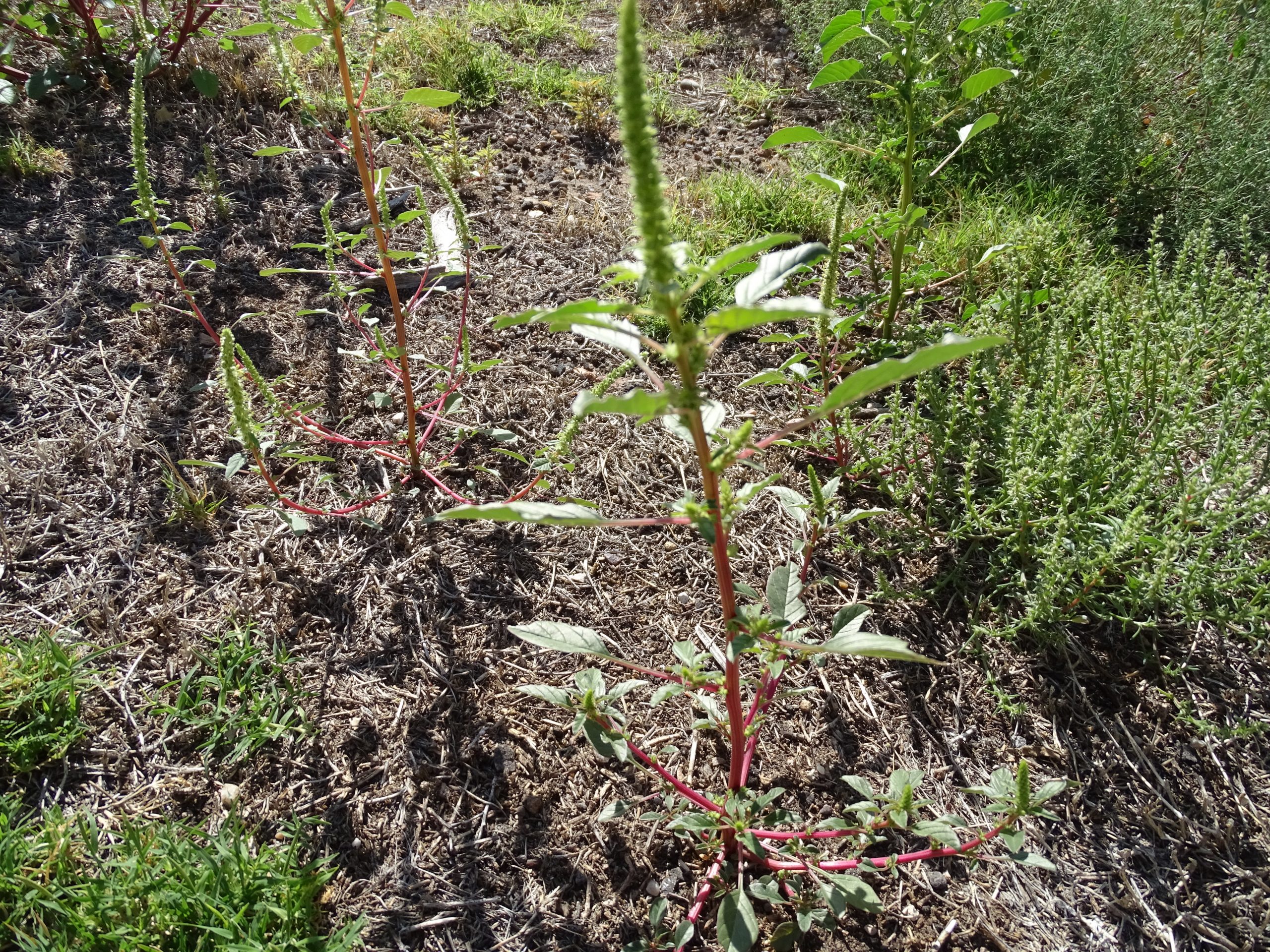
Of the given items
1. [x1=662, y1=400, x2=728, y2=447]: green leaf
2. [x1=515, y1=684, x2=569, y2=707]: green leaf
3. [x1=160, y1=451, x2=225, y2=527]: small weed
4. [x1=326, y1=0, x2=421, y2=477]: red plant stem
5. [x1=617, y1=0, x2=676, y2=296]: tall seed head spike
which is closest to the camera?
[x1=617, y1=0, x2=676, y2=296]: tall seed head spike

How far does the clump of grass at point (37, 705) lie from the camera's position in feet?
5.60

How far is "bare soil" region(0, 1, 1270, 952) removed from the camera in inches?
63.3

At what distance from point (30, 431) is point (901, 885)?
285 centimetres

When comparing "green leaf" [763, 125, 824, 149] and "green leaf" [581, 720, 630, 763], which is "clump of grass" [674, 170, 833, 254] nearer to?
"green leaf" [763, 125, 824, 149]

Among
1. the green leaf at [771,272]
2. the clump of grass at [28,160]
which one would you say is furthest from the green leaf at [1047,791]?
the clump of grass at [28,160]

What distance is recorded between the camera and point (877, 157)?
2.49 metres

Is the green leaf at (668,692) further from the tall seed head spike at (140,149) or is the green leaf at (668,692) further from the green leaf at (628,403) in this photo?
the tall seed head spike at (140,149)

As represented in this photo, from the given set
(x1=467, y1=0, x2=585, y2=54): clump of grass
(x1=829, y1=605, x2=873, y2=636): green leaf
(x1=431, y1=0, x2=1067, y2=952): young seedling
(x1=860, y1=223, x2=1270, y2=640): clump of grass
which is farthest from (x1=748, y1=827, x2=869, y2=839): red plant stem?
(x1=467, y1=0, x2=585, y2=54): clump of grass

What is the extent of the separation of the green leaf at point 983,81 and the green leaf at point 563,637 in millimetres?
2007

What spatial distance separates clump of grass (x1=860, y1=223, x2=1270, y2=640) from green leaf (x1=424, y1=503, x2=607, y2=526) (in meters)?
1.26

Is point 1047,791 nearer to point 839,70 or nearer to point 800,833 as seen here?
point 800,833

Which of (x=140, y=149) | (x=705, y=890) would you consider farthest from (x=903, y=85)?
(x=705, y=890)

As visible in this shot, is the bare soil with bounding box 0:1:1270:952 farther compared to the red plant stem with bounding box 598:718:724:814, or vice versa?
the bare soil with bounding box 0:1:1270:952

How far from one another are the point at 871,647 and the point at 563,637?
64 centimetres
